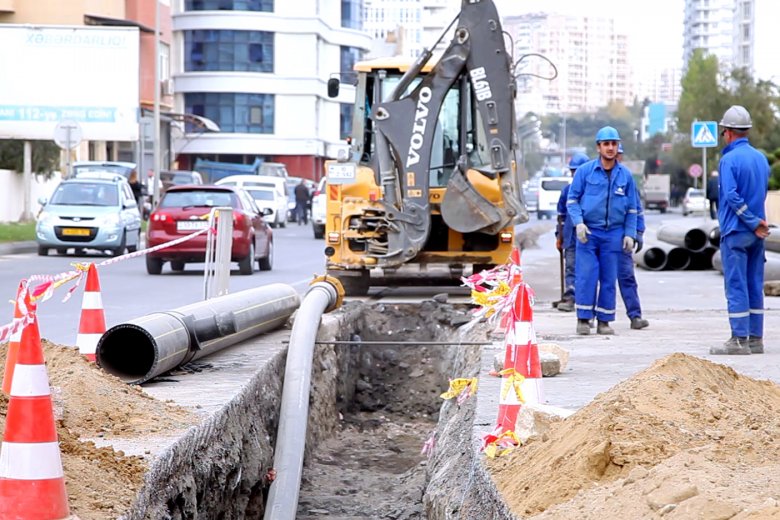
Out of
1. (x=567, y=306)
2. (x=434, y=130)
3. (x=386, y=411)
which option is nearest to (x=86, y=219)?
(x=434, y=130)

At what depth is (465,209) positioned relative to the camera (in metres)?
16.1

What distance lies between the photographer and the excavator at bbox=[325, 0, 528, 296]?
1606 centimetres

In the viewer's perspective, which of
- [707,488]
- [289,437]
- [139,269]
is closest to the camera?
[707,488]

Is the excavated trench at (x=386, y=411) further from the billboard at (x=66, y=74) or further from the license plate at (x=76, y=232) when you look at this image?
the billboard at (x=66, y=74)

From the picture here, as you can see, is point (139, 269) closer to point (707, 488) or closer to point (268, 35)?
point (707, 488)

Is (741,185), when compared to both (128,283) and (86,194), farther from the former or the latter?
(86,194)

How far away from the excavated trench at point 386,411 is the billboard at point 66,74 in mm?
29030

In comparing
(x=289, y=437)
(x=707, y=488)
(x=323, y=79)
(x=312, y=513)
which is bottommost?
(x=312, y=513)

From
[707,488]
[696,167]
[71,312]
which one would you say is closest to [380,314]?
[71,312]

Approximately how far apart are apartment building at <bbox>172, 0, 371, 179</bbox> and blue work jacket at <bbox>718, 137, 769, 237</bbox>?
68645 mm

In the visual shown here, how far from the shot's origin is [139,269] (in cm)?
2453

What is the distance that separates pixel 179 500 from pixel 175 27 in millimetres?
75701

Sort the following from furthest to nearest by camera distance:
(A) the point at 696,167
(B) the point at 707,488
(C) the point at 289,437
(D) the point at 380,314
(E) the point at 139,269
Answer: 1. (A) the point at 696,167
2. (E) the point at 139,269
3. (D) the point at 380,314
4. (C) the point at 289,437
5. (B) the point at 707,488

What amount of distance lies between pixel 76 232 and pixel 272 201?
2071 centimetres
